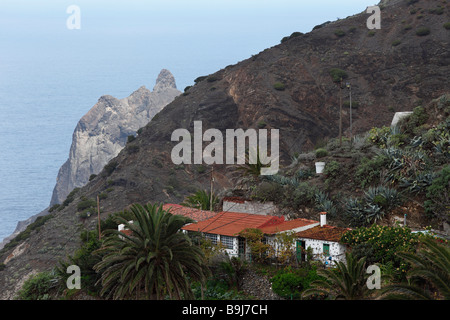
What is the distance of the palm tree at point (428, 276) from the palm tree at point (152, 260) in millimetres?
8539

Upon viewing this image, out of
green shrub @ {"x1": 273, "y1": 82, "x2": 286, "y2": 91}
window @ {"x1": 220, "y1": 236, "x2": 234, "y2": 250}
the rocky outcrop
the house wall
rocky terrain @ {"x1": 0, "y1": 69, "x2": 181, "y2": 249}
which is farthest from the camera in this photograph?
the rocky outcrop

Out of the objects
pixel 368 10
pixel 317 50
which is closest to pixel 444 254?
pixel 317 50

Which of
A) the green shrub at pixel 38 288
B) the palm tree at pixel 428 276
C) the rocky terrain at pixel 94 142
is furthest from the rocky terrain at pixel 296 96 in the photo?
the rocky terrain at pixel 94 142

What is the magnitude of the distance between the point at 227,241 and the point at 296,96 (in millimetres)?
61920

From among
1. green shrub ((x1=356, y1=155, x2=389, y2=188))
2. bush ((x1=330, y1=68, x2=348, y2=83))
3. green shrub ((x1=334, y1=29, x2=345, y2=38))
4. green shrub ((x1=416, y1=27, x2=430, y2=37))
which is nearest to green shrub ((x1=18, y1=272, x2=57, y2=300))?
green shrub ((x1=356, y1=155, x2=389, y2=188))

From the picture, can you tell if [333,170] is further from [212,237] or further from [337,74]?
[337,74]

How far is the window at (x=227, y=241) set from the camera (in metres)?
30.2

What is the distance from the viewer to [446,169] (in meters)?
32.1

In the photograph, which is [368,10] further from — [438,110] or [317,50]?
[438,110]

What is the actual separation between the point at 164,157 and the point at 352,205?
5269 cm

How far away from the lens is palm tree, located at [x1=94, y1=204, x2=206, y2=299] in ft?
73.0

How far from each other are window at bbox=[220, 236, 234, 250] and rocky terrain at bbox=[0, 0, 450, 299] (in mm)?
40710

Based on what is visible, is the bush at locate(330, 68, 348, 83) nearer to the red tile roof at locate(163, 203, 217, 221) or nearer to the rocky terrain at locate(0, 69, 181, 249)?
the red tile roof at locate(163, 203, 217, 221)

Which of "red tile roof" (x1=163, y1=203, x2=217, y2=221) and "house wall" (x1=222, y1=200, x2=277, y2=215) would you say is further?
"house wall" (x1=222, y1=200, x2=277, y2=215)
